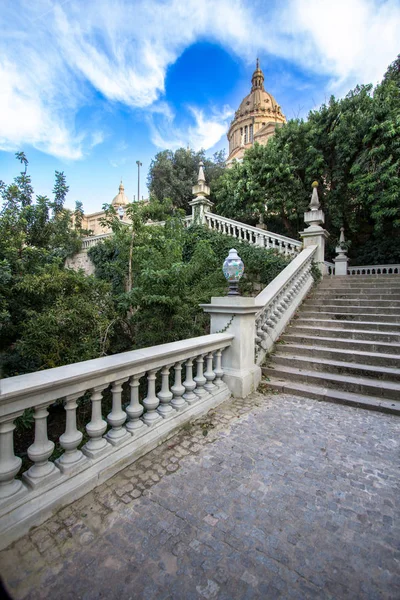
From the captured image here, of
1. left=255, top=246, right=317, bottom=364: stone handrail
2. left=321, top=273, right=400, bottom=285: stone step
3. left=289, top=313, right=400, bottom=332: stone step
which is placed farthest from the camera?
left=321, top=273, right=400, bottom=285: stone step

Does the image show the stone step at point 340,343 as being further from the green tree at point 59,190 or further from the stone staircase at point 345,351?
the green tree at point 59,190

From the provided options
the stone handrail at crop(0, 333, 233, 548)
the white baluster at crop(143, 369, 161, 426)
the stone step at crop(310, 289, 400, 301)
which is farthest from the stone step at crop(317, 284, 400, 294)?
the white baluster at crop(143, 369, 161, 426)

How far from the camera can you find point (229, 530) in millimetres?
1638

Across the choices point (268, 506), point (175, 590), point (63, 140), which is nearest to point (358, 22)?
point (63, 140)

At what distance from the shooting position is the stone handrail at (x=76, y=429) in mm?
1588

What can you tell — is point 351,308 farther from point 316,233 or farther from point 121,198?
point 121,198

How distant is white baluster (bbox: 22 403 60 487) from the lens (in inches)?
68.1

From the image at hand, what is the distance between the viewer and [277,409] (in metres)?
3.37

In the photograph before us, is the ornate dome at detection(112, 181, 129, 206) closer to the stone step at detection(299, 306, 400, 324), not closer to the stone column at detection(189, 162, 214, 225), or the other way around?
the stone column at detection(189, 162, 214, 225)

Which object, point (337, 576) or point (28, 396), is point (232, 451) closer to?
point (337, 576)

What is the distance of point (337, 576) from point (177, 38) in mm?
6261

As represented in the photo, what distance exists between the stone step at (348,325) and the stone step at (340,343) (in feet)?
0.73

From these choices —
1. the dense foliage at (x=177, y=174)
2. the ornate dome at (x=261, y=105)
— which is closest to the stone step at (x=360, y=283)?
the dense foliage at (x=177, y=174)

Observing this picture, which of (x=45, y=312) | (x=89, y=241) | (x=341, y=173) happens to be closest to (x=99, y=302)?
(x=45, y=312)
